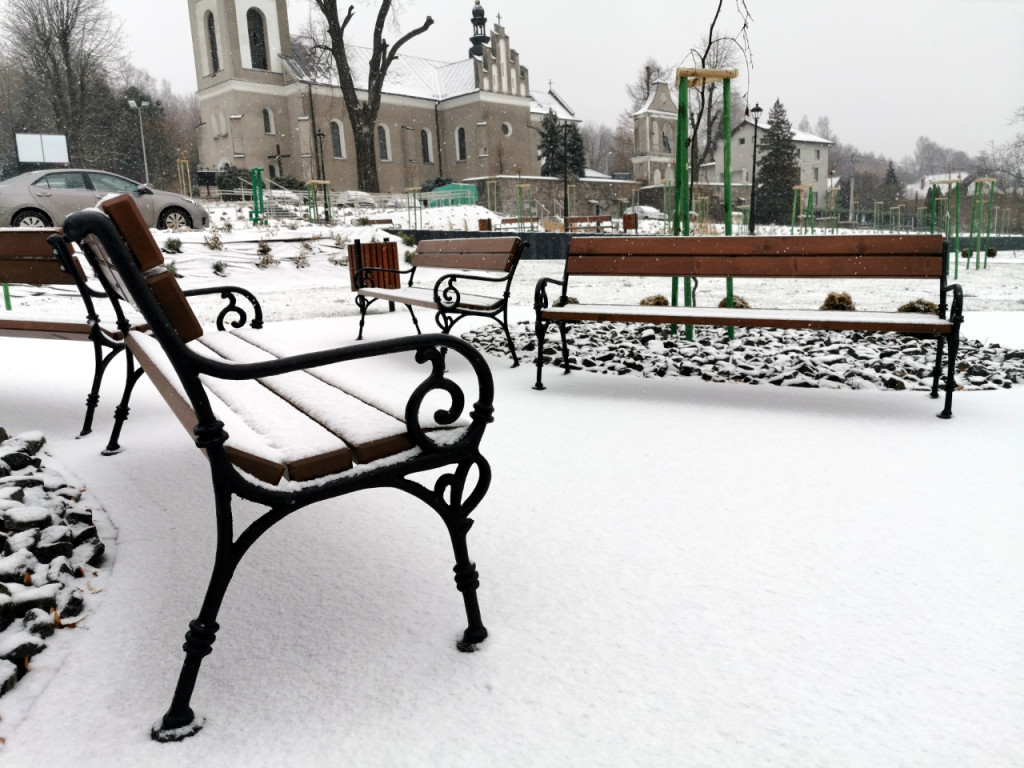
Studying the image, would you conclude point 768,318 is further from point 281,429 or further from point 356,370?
point 281,429

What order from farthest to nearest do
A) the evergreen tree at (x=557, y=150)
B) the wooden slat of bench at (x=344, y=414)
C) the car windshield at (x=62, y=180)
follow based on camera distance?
the evergreen tree at (x=557, y=150) → the car windshield at (x=62, y=180) → the wooden slat of bench at (x=344, y=414)

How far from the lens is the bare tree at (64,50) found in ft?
100.0

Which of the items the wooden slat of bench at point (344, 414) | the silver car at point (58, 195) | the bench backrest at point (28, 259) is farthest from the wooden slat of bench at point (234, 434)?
the silver car at point (58, 195)

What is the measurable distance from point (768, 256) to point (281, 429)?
3615mm

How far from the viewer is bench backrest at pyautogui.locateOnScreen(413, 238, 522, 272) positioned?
532cm

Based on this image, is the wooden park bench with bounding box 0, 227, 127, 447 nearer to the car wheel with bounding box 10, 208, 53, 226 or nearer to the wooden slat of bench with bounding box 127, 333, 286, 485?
the wooden slat of bench with bounding box 127, 333, 286, 485

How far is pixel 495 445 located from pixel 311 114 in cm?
3982

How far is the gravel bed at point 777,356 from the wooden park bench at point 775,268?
1.46 feet

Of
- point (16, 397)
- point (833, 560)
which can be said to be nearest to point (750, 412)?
point (833, 560)

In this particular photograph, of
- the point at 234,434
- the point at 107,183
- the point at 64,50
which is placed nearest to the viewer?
the point at 234,434

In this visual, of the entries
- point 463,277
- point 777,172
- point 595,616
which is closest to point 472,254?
point 463,277

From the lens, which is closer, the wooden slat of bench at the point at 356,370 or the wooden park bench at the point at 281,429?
the wooden park bench at the point at 281,429

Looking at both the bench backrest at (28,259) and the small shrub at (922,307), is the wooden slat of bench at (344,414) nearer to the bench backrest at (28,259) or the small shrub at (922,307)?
the bench backrest at (28,259)

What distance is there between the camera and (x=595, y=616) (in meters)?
1.92
